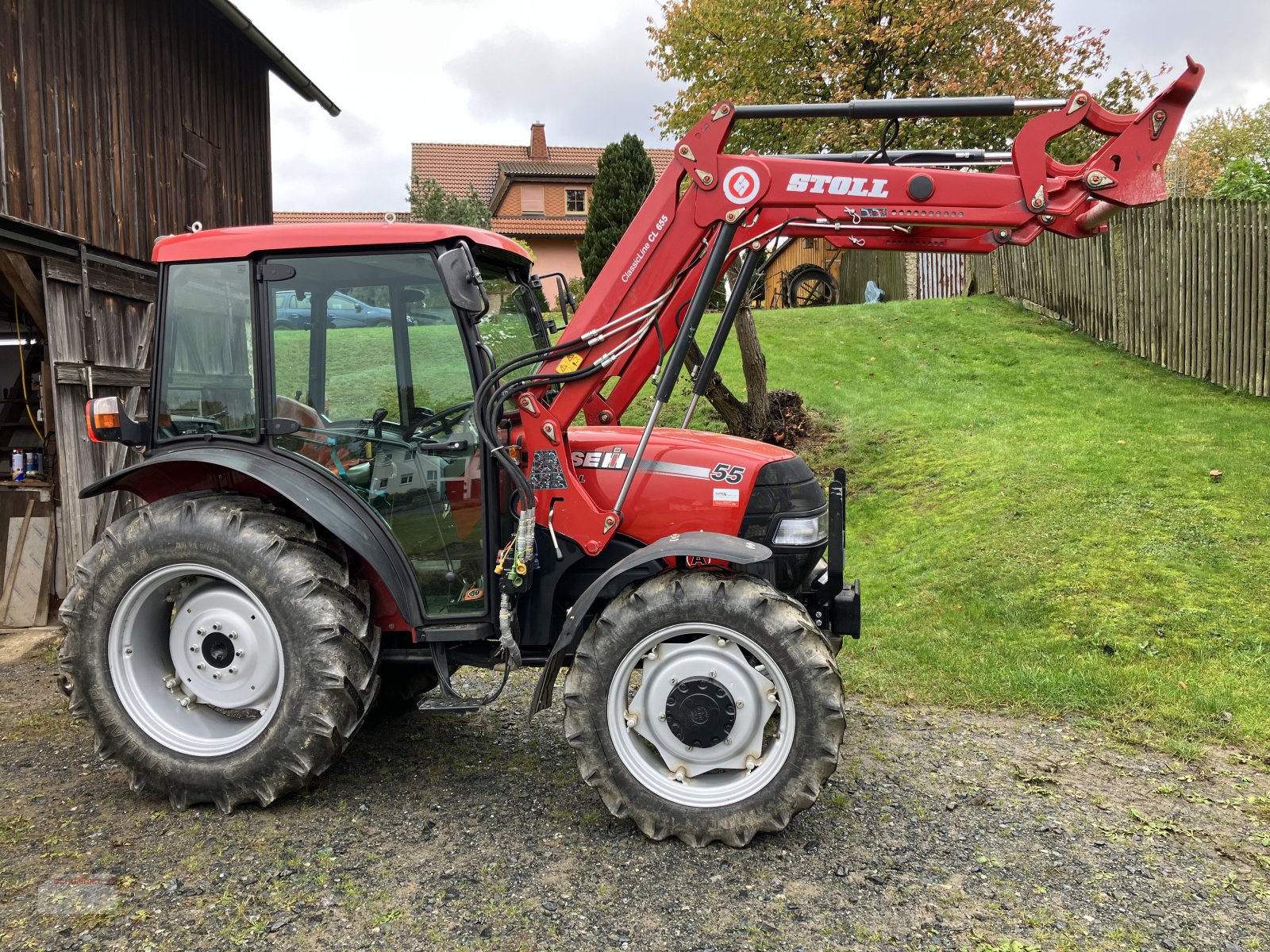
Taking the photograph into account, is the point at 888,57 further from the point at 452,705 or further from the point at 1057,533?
the point at 452,705

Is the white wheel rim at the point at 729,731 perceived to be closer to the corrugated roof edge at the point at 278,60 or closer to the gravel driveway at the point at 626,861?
the gravel driveway at the point at 626,861

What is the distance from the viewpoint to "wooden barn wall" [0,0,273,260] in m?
6.91

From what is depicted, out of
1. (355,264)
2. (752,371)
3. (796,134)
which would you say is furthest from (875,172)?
(796,134)

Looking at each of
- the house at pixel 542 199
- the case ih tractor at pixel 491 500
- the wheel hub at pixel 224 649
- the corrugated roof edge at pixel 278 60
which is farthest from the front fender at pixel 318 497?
the house at pixel 542 199

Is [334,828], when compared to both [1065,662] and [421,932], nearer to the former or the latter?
[421,932]

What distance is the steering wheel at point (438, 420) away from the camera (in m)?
3.96

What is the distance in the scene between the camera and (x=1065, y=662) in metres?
5.50

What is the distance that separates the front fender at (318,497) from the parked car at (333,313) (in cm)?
Answer: 58

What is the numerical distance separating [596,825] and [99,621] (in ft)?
7.53

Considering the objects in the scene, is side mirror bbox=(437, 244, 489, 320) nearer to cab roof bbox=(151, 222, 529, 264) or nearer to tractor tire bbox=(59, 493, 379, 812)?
cab roof bbox=(151, 222, 529, 264)

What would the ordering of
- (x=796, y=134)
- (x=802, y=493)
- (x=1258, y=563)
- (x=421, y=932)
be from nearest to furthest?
1. (x=421, y=932)
2. (x=802, y=493)
3. (x=1258, y=563)
4. (x=796, y=134)

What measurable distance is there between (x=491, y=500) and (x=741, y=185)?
1672mm

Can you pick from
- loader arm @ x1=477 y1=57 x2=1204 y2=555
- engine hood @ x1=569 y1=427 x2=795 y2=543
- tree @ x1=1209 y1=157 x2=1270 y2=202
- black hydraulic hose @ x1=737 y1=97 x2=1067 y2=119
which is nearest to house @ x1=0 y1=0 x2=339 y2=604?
loader arm @ x1=477 y1=57 x2=1204 y2=555

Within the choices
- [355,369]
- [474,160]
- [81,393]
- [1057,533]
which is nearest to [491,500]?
[355,369]
